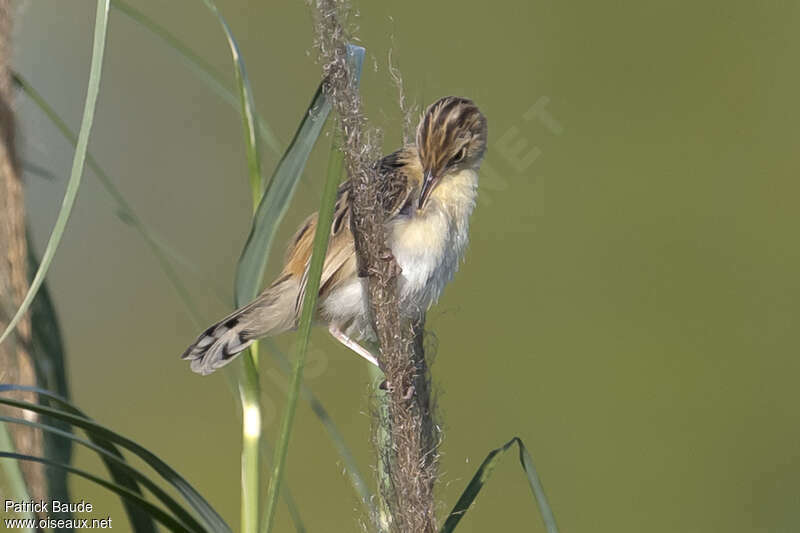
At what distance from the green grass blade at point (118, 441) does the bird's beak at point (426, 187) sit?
34.5 inches

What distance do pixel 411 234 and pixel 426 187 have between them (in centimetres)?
17

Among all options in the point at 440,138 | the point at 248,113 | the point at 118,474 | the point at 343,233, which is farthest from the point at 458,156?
the point at 118,474

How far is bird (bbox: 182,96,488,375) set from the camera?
205cm

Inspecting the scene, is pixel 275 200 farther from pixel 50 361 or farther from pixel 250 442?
pixel 50 361

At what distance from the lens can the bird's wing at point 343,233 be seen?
2143mm

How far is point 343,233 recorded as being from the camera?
2186 millimetres

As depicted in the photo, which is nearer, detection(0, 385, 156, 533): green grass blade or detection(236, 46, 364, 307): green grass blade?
detection(0, 385, 156, 533): green grass blade

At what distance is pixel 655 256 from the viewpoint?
4531 millimetres

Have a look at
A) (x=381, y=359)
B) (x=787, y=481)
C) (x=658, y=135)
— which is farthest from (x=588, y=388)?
(x=381, y=359)

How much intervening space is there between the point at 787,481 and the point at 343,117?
384 cm

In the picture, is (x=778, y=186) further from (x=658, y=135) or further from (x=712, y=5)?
(x=712, y=5)

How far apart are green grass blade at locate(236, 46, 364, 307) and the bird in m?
0.57

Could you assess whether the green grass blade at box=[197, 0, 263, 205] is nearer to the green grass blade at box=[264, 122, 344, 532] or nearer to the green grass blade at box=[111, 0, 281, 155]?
the green grass blade at box=[111, 0, 281, 155]

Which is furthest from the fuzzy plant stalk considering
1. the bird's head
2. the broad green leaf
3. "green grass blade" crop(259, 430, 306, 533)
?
the bird's head
